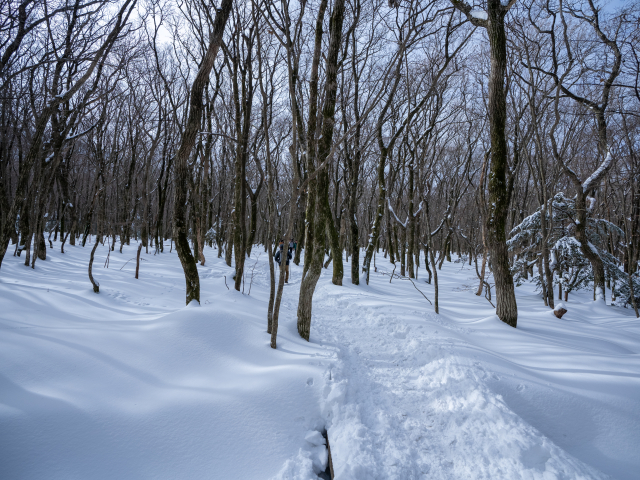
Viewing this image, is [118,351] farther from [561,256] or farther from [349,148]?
[561,256]

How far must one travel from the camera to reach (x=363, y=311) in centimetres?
705

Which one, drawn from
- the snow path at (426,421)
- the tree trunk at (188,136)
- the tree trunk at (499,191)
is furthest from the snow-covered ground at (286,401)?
the tree trunk at (188,136)

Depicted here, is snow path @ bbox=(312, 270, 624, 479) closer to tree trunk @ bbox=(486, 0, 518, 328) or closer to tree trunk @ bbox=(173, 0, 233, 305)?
tree trunk @ bbox=(486, 0, 518, 328)

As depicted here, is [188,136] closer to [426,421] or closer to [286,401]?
[286,401]

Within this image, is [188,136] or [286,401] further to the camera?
[188,136]

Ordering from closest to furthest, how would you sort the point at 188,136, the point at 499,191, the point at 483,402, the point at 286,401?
1. the point at 286,401
2. the point at 483,402
3. the point at 188,136
4. the point at 499,191

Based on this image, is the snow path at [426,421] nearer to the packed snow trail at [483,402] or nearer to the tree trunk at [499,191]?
the packed snow trail at [483,402]

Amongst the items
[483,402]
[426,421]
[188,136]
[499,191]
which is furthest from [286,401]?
[499,191]

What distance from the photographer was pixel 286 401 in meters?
2.79

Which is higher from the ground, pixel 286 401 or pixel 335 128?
pixel 335 128

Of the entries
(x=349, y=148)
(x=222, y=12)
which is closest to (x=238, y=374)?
(x=222, y=12)

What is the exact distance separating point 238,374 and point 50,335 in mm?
2059

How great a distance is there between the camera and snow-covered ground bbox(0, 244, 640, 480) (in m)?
2.11

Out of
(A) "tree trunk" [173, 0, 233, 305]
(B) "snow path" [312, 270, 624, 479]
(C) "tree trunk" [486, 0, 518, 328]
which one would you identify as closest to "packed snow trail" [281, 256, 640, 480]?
(B) "snow path" [312, 270, 624, 479]
